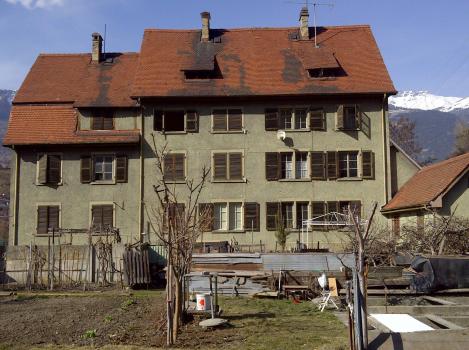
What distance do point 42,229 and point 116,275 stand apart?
8.24 meters

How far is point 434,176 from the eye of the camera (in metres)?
28.1

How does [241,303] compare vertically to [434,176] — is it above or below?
below

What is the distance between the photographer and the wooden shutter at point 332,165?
1206 inches

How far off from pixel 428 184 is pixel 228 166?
10.4 metres

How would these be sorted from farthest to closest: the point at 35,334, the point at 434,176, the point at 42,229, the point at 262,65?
the point at 262,65, the point at 42,229, the point at 434,176, the point at 35,334

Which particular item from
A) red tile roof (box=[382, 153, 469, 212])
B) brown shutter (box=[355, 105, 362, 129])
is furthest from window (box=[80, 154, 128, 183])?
red tile roof (box=[382, 153, 469, 212])

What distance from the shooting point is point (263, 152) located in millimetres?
30906

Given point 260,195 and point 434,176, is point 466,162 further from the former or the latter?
point 260,195

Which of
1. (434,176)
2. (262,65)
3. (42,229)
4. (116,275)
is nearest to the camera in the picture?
(116,275)

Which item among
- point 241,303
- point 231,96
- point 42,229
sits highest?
point 231,96

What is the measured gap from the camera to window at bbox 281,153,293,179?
30.9 meters

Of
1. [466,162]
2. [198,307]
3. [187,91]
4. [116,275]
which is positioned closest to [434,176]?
[466,162]

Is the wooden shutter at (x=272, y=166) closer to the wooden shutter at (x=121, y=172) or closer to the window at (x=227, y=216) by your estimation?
the window at (x=227, y=216)

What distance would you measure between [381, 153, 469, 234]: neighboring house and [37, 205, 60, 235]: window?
17.7 m
